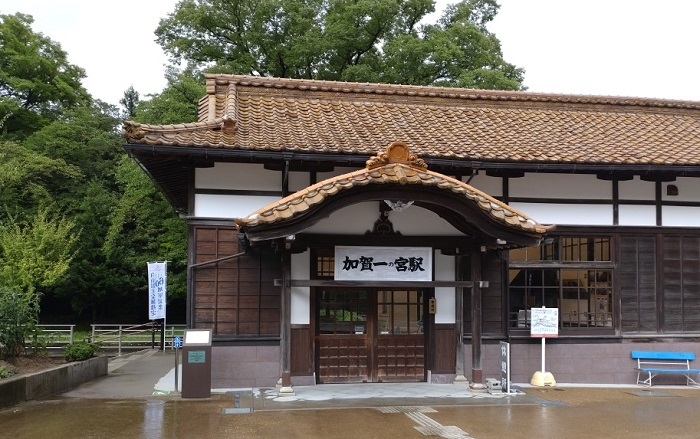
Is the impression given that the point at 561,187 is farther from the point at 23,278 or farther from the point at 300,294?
the point at 23,278

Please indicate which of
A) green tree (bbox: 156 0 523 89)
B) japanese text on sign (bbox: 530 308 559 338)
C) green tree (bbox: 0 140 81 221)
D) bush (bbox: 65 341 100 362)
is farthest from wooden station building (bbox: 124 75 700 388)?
green tree (bbox: 0 140 81 221)

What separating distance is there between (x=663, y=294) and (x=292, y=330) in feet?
25.6

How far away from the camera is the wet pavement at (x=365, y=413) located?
7.97 metres

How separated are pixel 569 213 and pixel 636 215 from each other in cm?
149

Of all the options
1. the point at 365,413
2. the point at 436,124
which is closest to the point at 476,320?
the point at 365,413

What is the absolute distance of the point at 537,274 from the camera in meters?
12.3

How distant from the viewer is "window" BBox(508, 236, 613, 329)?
1225cm

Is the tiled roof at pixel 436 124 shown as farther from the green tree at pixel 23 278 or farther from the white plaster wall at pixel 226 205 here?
the green tree at pixel 23 278

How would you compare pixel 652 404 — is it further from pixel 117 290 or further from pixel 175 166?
pixel 117 290

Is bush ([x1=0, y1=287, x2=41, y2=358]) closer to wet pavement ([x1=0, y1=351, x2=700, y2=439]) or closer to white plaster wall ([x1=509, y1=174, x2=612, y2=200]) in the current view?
wet pavement ([x1=0, y1=351, x2=700, y2=439])

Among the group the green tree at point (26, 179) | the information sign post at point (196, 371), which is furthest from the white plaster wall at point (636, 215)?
the green tree at point (26, 179)

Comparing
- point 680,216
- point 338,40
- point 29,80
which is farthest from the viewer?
point 29,80

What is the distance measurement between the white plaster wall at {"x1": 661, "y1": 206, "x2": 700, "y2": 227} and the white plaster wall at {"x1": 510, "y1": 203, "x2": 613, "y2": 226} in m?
1.27

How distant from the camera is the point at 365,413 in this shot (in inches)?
357
